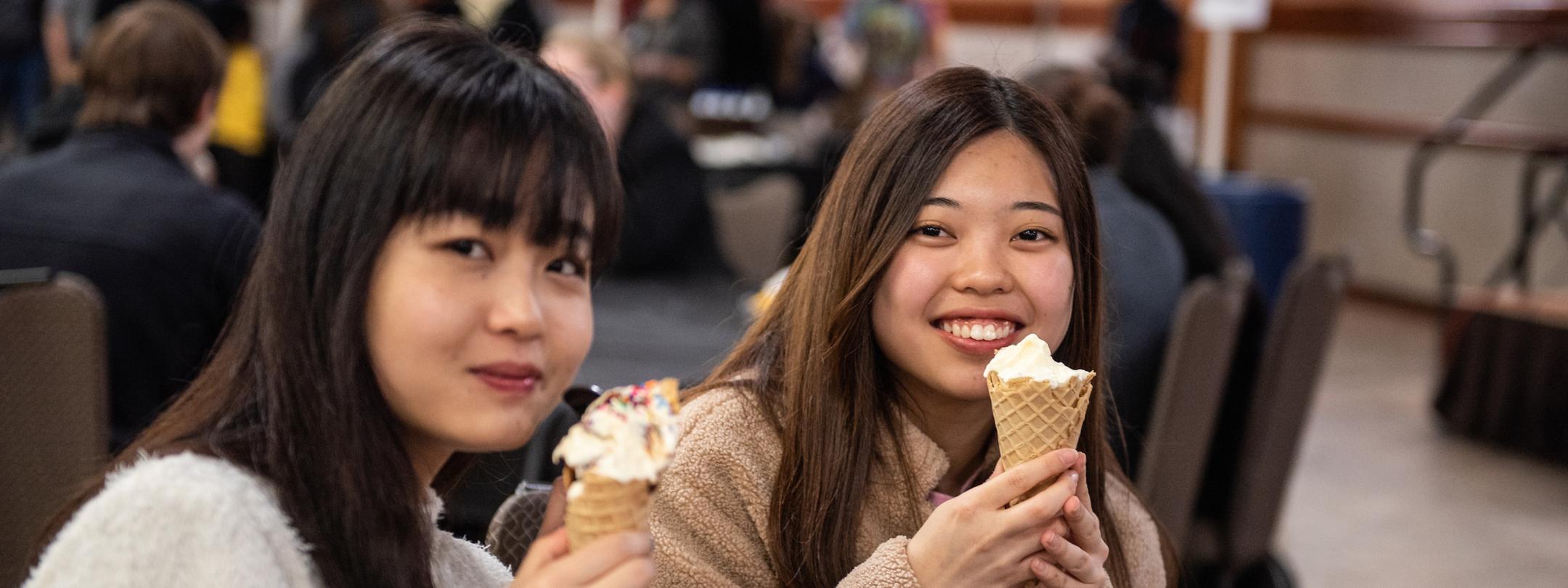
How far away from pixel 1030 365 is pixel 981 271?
0.54ft

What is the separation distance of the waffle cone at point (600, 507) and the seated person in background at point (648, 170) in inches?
127

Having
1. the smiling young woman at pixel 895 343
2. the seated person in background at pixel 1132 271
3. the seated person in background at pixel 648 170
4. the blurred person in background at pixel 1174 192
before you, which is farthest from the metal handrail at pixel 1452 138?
the smiling young woman at pixel 895 343

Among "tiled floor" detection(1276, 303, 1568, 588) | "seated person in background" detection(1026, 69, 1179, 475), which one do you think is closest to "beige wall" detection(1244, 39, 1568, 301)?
"tiled floor" detection(1276, 303, 1568, 588)

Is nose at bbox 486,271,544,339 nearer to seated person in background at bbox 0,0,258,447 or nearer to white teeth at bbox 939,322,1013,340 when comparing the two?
white teeth at bbox 939,322,1013,340

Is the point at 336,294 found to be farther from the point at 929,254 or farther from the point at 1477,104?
the point at 1477,104

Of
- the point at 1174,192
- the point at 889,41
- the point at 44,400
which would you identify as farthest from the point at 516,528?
the point at 889,41

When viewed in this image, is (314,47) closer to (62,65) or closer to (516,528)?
(62,65)

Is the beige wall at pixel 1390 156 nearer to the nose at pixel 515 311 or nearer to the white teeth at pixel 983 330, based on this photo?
the white teeth at pixel 983 330

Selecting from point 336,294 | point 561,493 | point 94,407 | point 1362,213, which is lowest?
point 1362,213

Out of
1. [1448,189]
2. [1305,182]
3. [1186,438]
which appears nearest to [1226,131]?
[1305,182]

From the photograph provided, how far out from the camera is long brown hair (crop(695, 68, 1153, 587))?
1647mm

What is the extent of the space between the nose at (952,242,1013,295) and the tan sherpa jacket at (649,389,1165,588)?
0.21 m

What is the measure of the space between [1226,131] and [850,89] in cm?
427

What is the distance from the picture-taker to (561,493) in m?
1.18
